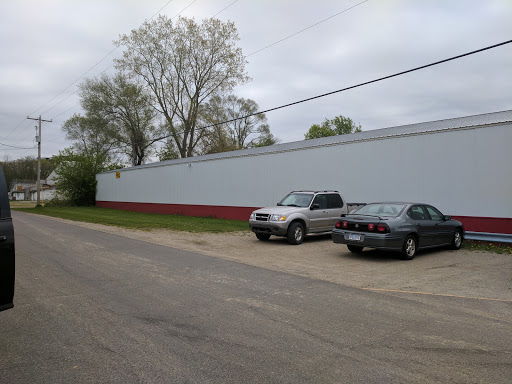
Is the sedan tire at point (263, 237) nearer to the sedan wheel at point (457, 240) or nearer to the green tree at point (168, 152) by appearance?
the sedan wheel at point (457, 240)

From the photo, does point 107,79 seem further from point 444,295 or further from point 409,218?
point 444,295

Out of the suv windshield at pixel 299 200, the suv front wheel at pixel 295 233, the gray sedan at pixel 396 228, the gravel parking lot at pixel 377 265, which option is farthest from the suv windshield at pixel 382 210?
the suv windshield at pixel 299 200

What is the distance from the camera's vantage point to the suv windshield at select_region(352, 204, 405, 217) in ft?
33.9

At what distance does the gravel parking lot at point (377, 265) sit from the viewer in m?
7.25

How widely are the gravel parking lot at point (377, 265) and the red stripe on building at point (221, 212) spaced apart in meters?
1.82

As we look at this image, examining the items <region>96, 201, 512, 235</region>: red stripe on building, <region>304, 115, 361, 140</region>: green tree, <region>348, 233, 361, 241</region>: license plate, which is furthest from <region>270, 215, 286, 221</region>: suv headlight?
<region>304, 115, 361, 140</region>: green tree

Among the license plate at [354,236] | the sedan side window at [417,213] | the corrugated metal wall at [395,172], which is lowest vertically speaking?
the license plate at [354,236]

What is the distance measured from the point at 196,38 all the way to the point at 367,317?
39636 mm

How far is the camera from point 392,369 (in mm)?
3602

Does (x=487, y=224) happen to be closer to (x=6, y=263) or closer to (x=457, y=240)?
(x=457, y=240)

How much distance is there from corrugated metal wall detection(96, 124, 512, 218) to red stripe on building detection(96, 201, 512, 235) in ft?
0.66

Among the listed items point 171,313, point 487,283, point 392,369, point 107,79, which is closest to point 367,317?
point 392,369

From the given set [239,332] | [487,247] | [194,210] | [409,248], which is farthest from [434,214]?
[194,210]

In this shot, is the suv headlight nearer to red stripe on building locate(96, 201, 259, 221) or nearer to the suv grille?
the suv grille
